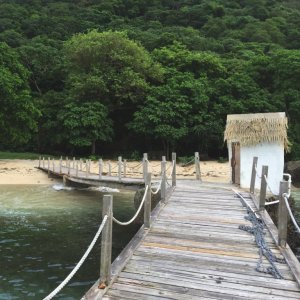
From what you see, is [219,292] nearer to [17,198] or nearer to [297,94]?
[17,198]

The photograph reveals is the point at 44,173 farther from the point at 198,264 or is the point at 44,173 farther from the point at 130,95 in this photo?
the point at 198,264

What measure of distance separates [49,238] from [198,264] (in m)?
6.54

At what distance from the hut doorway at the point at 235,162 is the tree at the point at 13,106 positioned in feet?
59.5

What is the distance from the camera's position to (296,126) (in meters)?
31.6

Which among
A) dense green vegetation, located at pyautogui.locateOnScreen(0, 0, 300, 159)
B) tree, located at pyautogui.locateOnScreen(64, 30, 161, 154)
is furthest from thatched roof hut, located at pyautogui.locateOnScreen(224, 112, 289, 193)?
tree, located at pyautogui.locateOnScreen(64, 30, 161, 154)

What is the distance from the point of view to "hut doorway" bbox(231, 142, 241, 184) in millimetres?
13625

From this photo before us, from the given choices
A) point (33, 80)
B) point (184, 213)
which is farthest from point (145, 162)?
point (33, 80)

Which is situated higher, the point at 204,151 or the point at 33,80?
the point at 33,80

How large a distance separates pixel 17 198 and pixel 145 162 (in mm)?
7717

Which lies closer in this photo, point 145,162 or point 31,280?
point 31,280

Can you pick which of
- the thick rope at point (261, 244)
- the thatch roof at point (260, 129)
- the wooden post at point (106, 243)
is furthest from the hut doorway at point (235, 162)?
the wooden post at point (106, 243)

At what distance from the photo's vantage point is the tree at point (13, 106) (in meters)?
27.2

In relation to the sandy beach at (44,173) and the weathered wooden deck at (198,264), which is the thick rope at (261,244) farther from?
the sandy beach at (44,173)

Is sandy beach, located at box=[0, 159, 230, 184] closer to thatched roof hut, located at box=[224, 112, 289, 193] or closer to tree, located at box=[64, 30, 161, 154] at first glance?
tree, located at box=[64, 30, 161, 154]
